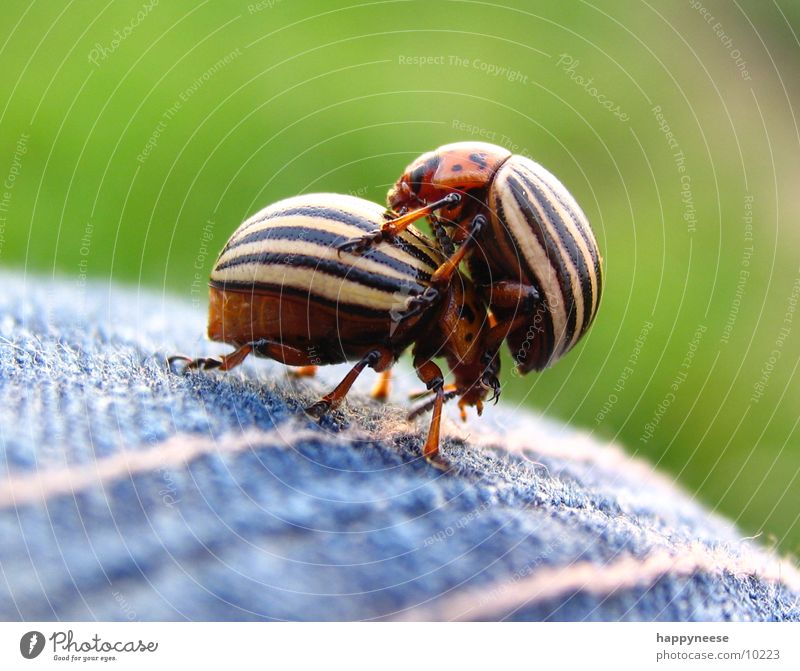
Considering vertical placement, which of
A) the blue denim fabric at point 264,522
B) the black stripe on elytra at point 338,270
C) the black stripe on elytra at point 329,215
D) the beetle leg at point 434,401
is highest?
the black stripe on elytra at point 329,215

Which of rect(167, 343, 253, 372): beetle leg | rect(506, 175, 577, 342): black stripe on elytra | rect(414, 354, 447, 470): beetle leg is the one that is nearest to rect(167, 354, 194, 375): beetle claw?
rect(167, 343, 253, 372): beetle leg

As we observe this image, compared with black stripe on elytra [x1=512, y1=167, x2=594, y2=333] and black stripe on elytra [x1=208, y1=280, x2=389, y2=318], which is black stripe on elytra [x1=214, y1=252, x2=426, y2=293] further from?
black stripe on elytra [x1=512, y1=167, x2=594, y2=333]

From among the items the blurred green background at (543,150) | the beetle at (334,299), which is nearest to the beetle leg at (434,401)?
the beetle at (334,299)

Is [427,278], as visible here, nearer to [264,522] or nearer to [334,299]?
[334,299]

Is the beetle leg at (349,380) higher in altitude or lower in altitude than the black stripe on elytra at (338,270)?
lower

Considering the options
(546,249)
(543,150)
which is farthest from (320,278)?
(543,150)

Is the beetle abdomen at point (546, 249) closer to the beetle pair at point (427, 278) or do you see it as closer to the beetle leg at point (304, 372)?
the beetle pair at point (427, 278)

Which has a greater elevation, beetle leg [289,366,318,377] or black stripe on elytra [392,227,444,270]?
black stripe on elytra [392,227,444,270]
